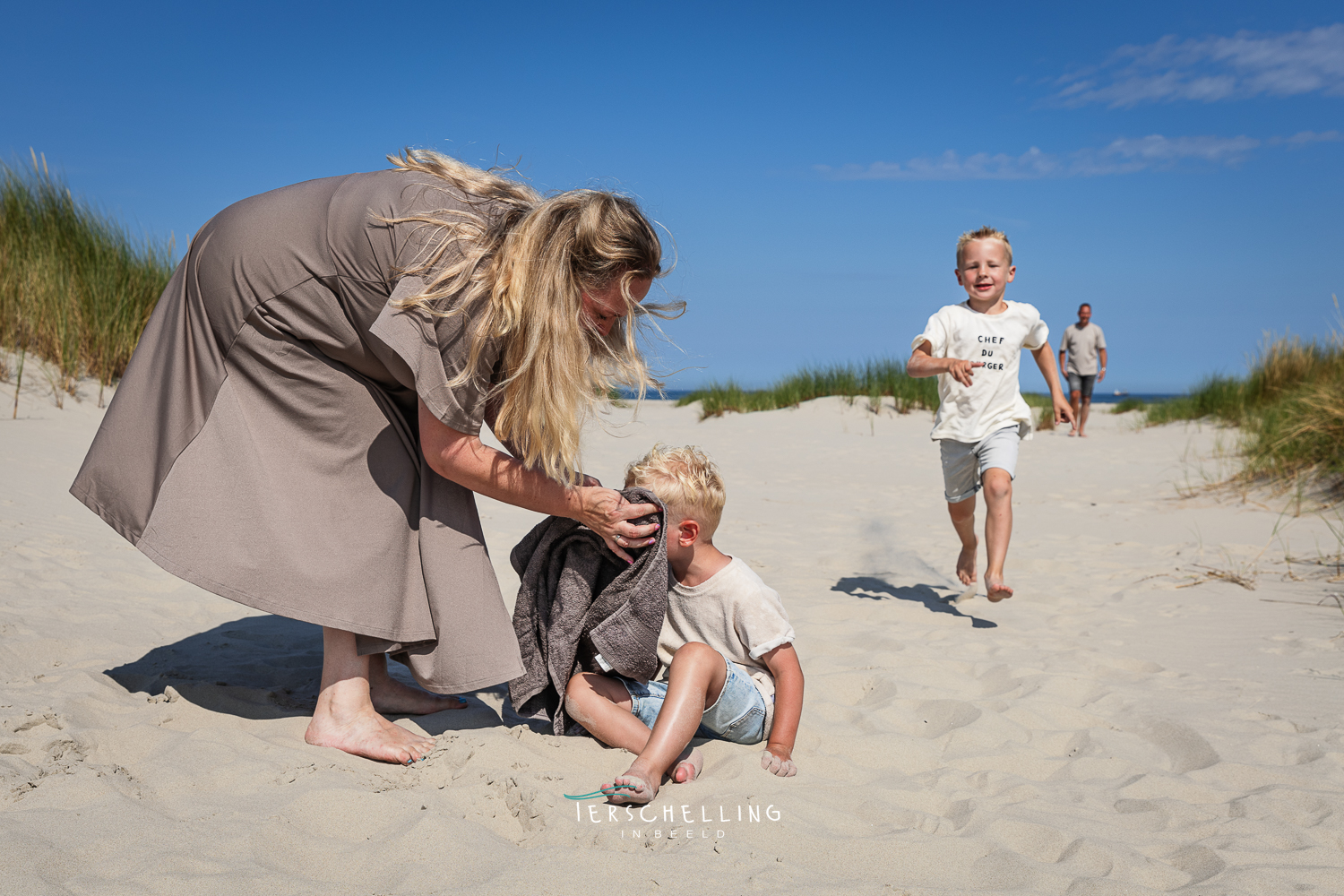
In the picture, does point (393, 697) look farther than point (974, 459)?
No

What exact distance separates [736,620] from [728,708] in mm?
227

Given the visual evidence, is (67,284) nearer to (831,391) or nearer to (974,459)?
(974,459)

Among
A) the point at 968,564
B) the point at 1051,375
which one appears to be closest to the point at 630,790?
the point at 968,564

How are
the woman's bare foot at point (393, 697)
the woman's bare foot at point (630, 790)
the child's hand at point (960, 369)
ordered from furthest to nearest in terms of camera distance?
the child's hand at point (960, 369)
the woman's bare foot at point (393, 697)
the woman's bare foot at point (630, 790)

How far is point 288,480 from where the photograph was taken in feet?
6.62

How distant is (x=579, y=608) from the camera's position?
2143 mm

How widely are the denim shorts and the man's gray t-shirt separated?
11449 millimetres

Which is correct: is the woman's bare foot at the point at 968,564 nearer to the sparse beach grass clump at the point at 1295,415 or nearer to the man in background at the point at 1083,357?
the sparse beach grass clump at the point at 1295,415

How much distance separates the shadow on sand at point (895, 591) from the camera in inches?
154

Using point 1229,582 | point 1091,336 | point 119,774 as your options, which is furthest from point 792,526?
point 1091,336

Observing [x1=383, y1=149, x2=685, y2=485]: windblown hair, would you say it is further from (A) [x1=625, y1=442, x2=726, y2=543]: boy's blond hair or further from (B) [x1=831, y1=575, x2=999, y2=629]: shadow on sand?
(B) [x1=831, y1=575, x2=999, y2=629]: shadow on sand

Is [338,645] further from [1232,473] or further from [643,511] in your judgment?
[1232,473]

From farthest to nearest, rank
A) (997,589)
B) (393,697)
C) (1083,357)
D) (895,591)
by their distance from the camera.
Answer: (1083,357)
(895,591)
(997,589)
(393,697)

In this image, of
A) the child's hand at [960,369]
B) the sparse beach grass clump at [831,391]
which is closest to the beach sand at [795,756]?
the child's hand at [960,369]
